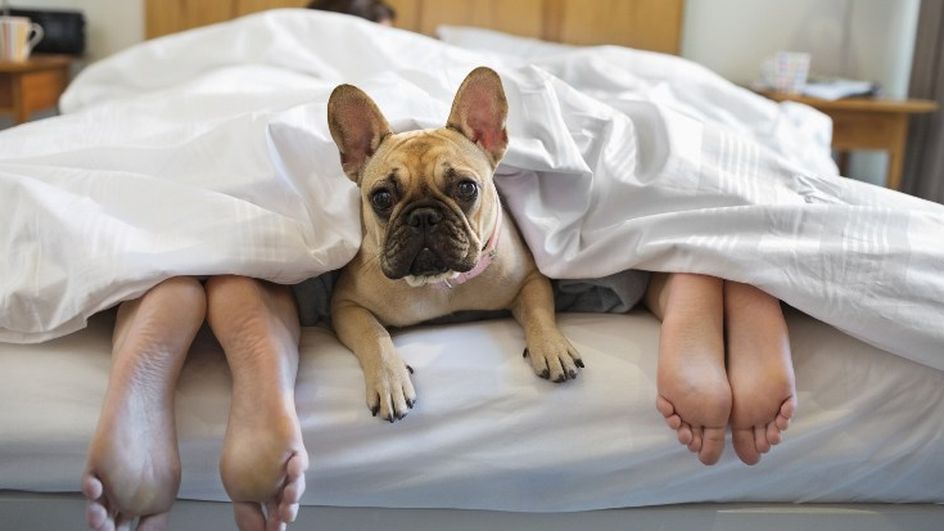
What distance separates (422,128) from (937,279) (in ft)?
2.22

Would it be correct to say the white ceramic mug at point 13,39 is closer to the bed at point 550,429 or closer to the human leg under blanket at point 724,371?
the bed at point 550,429

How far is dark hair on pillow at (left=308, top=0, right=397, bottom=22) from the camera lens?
243 centimetres

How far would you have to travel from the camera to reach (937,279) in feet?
3.22

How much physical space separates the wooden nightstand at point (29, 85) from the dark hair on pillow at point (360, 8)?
2.65 feet

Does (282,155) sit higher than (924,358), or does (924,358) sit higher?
(282,155)

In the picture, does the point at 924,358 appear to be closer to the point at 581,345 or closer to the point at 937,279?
the point at 937,279

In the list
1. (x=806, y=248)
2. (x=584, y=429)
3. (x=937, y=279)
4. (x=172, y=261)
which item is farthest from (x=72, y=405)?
(x=937, y=279)

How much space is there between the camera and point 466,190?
102 cm

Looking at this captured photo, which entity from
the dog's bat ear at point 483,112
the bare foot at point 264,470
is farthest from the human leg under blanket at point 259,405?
the dog's bat ear at point 483,112

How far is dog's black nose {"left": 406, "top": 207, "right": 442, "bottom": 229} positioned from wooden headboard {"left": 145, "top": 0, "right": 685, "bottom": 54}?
190 centimetres

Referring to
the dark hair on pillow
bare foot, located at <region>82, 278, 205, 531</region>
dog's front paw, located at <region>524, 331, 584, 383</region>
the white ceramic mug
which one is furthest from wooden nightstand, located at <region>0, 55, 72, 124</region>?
dog's front paw, located at <region>524, 331, 584, 383</region>

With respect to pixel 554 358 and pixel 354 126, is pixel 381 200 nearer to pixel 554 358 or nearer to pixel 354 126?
pixel 354 126

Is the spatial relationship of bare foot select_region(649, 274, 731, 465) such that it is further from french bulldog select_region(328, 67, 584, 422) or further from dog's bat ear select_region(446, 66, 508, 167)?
dog's bat ear select_region(446, 66, 508, 167)

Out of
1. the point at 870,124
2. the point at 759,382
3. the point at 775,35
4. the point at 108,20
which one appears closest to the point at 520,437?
the point at 759,382
